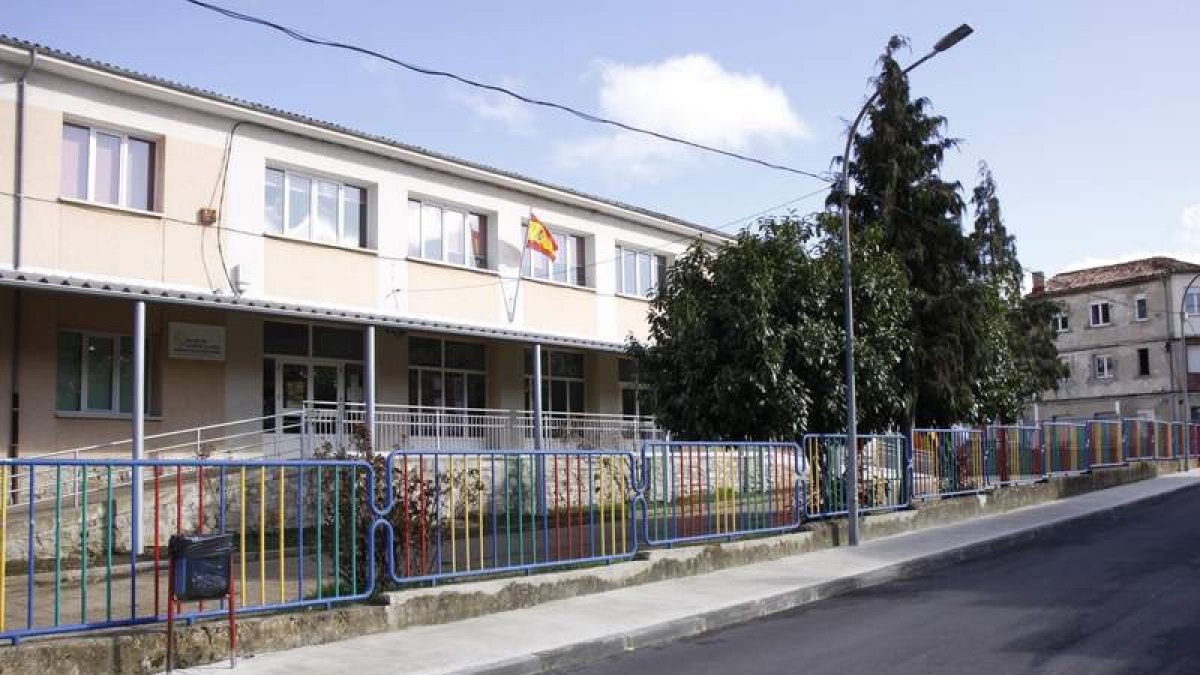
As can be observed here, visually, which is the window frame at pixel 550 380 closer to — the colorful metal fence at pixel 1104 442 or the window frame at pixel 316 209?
the window frame at pixel 316 209

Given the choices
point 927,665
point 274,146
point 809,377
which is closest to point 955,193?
point 809,377

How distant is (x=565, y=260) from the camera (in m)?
26.4

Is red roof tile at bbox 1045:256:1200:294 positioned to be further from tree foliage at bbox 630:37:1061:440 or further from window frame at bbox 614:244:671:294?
tree foliage at bbox 630:37:1061:440

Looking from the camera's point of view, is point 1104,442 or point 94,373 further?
point 1104,442

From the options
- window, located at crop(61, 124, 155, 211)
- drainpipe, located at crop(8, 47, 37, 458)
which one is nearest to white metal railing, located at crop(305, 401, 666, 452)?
drainpipe, located at crop(8, 47, 37, 458)

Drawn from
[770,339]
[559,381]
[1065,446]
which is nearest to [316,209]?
[559,381]

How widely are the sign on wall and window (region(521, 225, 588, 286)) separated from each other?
8.04 metres

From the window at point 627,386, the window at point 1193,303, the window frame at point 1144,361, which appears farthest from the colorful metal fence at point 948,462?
the window at point 1193,303

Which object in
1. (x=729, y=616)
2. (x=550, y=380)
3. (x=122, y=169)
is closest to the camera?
(x=729, y=616)

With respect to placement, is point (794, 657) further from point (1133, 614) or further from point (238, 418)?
point (238, 418)

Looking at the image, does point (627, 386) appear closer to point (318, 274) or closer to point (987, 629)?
point (318, 274)

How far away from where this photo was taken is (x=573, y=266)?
87.4ft

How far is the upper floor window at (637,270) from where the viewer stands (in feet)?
91.5

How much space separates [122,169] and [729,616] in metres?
12.7
